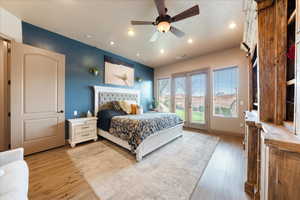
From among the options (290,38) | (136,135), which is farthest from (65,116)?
(290,38)

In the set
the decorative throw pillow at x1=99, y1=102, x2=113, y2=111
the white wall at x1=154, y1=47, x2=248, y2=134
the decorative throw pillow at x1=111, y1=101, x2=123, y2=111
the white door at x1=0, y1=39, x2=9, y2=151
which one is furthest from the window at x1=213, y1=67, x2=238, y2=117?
the white door at x1=0, y1=39, x2=9, y2=151

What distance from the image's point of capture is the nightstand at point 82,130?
2948 millimetres

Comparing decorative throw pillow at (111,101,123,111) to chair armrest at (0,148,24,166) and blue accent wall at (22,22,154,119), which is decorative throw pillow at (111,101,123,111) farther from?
chair armrest at (0,148,24,166)

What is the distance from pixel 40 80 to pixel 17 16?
1.35 metres

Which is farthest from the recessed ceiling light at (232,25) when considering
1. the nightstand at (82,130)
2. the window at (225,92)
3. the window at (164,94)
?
the nightstand at (82,130)

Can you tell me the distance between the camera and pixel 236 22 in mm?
2547

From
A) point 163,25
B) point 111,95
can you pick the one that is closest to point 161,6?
point 163,25

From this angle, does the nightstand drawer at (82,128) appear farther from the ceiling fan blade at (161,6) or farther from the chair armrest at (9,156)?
the ceiling fan blade at (161,6)

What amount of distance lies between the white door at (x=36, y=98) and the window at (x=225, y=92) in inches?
197

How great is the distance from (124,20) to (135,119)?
222 centimetres

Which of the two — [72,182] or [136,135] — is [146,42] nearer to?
[136,135]

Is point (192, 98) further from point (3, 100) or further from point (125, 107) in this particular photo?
point (3, 100)

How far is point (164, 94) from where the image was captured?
5910 millimetres

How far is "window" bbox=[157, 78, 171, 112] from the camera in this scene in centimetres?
571
